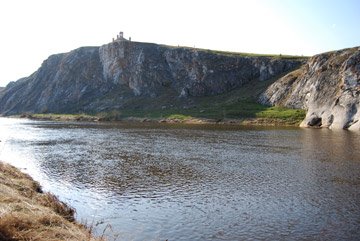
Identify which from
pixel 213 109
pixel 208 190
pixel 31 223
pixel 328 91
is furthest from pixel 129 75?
pixel 31 223

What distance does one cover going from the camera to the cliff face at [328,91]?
238ft

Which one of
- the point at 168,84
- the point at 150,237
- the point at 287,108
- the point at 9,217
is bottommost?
the point at 150,237

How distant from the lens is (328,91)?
82.2 meters

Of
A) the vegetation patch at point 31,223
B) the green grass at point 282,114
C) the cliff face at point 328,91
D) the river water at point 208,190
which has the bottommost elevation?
the river water at point 208,190

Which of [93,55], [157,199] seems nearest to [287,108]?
[157,199]

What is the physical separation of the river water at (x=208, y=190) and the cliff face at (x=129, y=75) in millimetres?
102146

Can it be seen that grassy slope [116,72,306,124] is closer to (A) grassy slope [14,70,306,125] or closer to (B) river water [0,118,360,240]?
(A) grassy slope [14,70,306,125]

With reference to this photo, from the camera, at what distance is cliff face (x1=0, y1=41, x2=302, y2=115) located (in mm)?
138250

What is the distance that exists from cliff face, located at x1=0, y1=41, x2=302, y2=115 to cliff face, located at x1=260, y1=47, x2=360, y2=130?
1265 inches

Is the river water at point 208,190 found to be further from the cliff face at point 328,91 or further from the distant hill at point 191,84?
the distant hill at point 191,84

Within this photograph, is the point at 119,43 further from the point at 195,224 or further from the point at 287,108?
the point at 195,224

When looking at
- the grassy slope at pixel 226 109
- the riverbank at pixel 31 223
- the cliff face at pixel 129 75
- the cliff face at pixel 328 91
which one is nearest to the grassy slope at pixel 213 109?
the grassy slope at pixel 226 109

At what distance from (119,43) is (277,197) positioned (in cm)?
15639

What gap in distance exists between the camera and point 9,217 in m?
9.42
